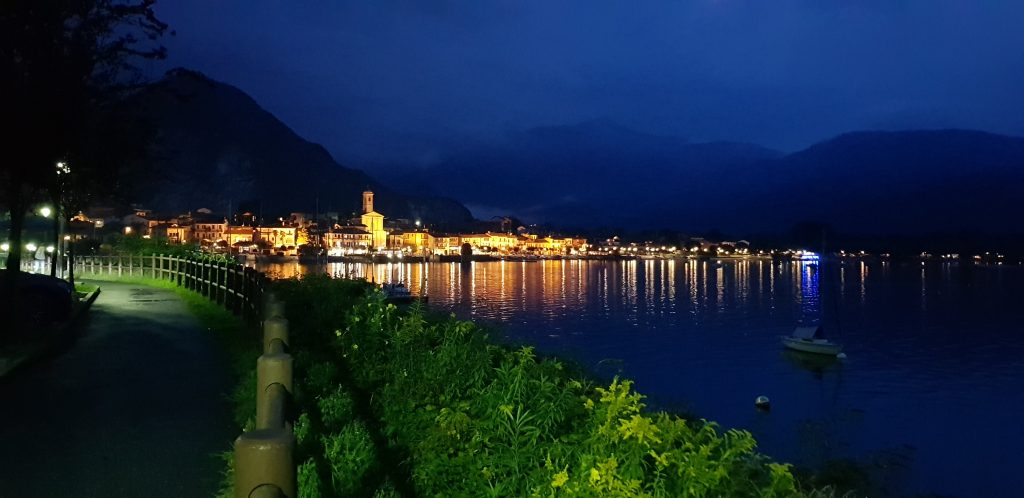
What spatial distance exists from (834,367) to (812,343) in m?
2.11

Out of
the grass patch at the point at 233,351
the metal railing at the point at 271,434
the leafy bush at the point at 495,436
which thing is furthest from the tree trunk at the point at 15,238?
the metal railing at the point at 271,434

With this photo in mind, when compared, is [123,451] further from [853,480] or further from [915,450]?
[915,450]

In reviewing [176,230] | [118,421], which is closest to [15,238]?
[118,421]

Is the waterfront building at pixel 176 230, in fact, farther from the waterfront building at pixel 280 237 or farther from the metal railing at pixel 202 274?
the metal railing at pixel 202 274

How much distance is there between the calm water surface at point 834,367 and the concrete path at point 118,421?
168 inches

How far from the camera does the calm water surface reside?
75.9 ft

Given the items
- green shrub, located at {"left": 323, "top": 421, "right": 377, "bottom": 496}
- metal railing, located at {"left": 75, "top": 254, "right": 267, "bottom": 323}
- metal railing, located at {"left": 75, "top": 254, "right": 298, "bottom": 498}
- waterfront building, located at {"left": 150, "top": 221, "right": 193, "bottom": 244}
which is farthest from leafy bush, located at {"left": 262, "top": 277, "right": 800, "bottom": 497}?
waterfront building, located at {"left": 150, "top": 221, "right": 193, "bottom": 244}

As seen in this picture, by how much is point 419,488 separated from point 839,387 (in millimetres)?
33731

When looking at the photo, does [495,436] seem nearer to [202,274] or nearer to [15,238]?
[15,238]

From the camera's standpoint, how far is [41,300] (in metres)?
16.5

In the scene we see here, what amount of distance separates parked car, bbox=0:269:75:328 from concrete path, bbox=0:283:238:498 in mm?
1831

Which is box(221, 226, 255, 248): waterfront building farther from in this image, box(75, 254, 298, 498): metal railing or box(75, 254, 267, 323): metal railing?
box(75, 254, 298, 498): metal railing

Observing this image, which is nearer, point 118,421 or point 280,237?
point 118,421

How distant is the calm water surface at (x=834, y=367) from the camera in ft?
75.9
